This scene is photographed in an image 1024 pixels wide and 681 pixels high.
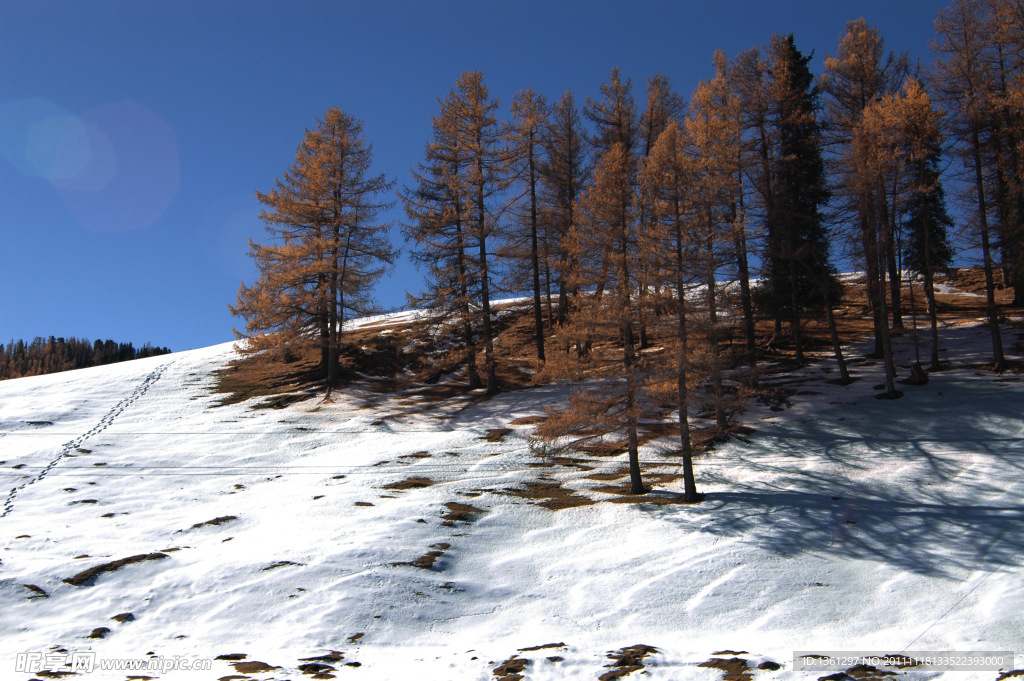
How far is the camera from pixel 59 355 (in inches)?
4953

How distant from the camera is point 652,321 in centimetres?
1369

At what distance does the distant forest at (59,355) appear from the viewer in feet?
387

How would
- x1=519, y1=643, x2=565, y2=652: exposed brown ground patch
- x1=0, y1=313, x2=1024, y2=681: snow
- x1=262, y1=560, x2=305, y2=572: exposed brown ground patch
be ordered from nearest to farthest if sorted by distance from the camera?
x1=519, y1=643, x2=565, y2=652: exposed brown ground patch → x1=0, y1=313, x2=1024, y2=681: snow → x1=262, y1=560, x2=305, y2=572: exposed brown ground patch

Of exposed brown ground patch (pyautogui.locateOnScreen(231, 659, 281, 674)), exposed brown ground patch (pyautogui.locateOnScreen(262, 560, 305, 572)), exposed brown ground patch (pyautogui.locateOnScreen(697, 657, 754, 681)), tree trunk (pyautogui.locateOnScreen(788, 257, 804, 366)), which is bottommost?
exposed brown ground patch (pyautogui.locateOnScreen(697, 657, 754, 681))

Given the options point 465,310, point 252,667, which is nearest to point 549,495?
point 252,667

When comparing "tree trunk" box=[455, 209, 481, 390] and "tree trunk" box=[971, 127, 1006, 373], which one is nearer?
"tree trunk" box=[971, 127, 1006, 373]

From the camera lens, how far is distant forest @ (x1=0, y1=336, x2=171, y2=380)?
4648 inches

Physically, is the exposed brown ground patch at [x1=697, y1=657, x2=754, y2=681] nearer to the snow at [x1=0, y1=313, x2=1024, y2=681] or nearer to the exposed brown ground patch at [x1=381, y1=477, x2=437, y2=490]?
the snow at [x1=0, y1=313, x2=1024, y2=681]

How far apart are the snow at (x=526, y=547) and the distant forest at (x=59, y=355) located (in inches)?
4652

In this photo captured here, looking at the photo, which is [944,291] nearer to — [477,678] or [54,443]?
[477,678]

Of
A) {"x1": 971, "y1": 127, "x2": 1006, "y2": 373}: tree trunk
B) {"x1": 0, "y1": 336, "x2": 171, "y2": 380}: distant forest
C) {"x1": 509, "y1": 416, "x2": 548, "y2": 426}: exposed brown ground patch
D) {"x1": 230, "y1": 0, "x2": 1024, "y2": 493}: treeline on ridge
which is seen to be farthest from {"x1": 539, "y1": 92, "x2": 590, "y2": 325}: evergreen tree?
{"x1": 0, "y1": 336, "x2": 171, "y2": 380}: distant forest

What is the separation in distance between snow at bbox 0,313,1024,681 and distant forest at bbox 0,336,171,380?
118m

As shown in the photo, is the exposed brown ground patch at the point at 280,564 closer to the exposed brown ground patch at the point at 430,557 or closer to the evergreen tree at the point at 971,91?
the exposed brown ground patch at the point at 430,557

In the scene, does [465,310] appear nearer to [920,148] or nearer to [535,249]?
[535,249]
